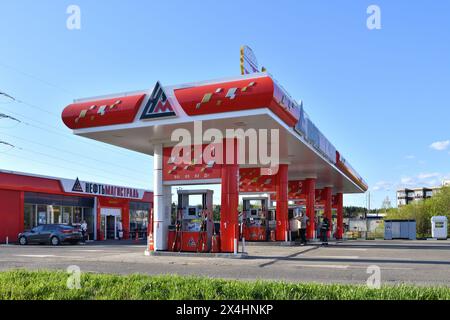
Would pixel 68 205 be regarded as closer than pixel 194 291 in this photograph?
No

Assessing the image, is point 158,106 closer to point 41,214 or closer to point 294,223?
point 294,223

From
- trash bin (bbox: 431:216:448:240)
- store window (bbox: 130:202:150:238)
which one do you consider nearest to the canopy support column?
store window (bbox: 130:202:150:238)

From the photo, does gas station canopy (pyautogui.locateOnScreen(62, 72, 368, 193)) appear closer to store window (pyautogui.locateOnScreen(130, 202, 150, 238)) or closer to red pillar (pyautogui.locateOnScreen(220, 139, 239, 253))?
red pillar (pyautogui.locateOnScreen(220, 139, 239, 253))

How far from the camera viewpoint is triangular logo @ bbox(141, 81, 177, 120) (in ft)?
52.9

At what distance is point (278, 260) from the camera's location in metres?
15.5

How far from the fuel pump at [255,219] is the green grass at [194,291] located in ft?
62.1

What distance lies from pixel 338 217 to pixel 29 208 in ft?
83.8

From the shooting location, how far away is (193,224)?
727 inches

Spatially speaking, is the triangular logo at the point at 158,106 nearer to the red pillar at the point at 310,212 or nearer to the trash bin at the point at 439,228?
the red pillar at the point at 310,212

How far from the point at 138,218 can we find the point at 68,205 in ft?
33.3

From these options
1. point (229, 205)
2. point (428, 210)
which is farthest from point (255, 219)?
point (428, 210)

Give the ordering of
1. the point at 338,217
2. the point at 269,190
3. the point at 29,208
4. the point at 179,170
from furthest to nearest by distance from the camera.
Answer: the point at 338,217 < the point at 29,208 < the point at 269,190 < the point at 179,170
